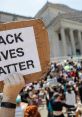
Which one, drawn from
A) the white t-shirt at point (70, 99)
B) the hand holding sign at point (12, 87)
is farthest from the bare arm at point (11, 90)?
the white t-shirt at point (70, 99)

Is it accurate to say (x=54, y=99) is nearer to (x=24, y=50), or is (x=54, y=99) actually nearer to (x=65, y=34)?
(x=24, y=50)

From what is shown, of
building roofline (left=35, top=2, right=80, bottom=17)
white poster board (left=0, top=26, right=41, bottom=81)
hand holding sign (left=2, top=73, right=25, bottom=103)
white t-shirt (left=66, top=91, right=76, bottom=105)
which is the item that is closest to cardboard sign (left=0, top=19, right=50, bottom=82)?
white poster board (left=0, top=26, right=41, bottom=81)

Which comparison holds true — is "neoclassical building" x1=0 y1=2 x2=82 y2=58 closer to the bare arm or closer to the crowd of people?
the crowd of people

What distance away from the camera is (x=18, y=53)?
2684mm

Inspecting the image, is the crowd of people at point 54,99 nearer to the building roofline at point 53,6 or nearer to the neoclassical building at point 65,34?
the neoclassical building at point 65,34

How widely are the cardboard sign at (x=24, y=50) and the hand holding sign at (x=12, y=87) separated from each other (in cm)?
13

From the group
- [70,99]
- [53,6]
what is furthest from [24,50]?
[53,6]

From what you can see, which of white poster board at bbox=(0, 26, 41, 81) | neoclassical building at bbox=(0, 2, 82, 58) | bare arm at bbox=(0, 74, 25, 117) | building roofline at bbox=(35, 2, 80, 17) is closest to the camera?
bare arm at bbox=(0, 74, 25, 117)

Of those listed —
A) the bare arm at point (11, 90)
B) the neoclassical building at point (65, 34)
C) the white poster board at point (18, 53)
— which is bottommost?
the neoclassical building at point (65, 34)

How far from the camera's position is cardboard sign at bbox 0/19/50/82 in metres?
2.68

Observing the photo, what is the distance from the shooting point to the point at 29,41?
2.72 m

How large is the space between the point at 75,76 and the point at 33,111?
18195 mm

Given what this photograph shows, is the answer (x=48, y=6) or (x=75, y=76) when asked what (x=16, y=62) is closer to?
(x=75, y=76)

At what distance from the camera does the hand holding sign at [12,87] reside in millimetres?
2491
